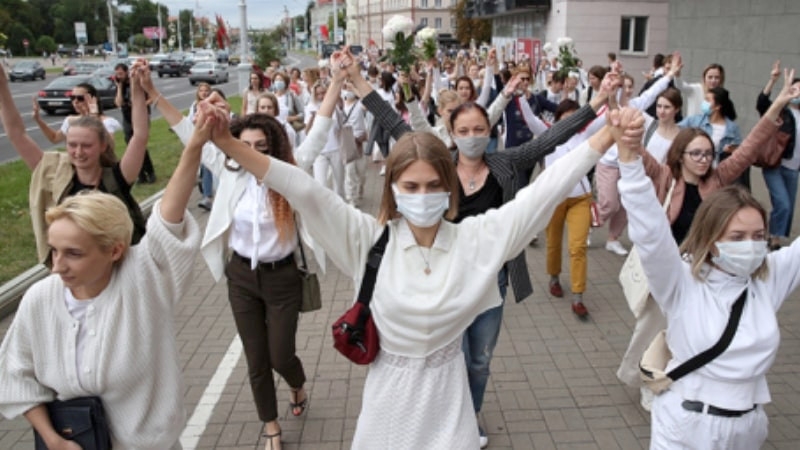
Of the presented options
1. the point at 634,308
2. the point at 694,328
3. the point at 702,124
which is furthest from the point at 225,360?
the point at 702,124

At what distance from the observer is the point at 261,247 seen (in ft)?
12.6

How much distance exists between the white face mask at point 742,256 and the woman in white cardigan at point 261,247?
84.9 inches

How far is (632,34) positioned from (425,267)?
28.4 meters

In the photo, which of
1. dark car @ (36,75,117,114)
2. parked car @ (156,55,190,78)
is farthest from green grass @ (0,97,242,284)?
parked car @ (156,55,190,78)

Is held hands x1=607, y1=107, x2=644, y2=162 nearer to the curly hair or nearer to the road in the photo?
the curly hair

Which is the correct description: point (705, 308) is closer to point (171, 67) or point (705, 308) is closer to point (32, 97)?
point (32, 97)

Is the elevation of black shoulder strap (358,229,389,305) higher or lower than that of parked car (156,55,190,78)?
lower

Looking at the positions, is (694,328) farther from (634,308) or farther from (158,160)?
(158,160)

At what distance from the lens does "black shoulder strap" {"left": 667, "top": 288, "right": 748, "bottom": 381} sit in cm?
253

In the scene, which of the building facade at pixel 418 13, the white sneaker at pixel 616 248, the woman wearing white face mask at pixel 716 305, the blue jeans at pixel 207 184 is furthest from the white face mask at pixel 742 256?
the building facade at pixel 418 13

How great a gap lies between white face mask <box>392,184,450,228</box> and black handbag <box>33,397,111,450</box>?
1.34 meters

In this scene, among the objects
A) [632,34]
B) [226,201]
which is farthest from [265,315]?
[632,34]

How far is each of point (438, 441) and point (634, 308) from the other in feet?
7.75

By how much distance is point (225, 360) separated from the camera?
17.9ft
